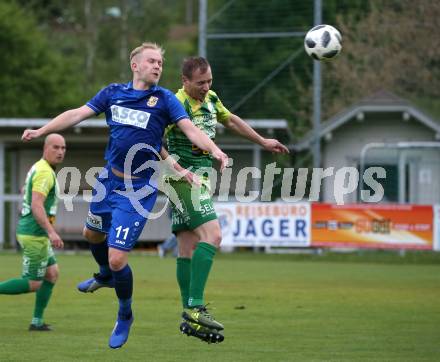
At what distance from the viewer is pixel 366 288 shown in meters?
17.2

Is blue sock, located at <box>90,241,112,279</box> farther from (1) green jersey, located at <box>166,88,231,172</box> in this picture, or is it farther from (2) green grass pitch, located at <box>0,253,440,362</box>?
(1) green jersey, located at <box>166,88,231,172</box>

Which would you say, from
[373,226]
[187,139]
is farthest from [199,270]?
[373,226]

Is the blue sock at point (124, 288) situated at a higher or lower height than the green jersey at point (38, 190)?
lower

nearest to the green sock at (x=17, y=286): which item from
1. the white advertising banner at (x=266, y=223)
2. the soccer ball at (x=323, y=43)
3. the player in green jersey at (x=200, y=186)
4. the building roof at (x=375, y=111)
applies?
the player in green jersey at (x=200, y=186)

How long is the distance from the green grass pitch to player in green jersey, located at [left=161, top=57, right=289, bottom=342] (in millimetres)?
732

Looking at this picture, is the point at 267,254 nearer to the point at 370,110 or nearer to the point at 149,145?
the point at 370,110

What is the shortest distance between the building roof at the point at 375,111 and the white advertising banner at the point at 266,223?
4301 millimetres

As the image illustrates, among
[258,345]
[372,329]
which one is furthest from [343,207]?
[258,345]

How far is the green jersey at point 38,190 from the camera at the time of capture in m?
11.9

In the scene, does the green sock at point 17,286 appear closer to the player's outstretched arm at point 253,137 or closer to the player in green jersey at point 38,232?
the player in green jersey at point 38,232

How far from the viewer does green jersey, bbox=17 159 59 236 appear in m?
11.9

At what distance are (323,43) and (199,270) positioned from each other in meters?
4.73

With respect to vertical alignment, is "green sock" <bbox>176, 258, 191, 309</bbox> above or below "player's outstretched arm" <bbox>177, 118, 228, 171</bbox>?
below

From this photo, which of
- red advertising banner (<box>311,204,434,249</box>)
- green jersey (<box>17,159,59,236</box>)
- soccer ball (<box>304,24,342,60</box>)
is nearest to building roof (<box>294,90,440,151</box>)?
red advertising banner (<box>311,204,434,249</box>)
